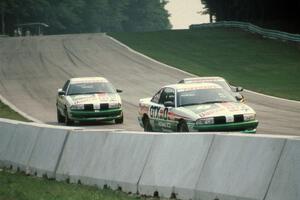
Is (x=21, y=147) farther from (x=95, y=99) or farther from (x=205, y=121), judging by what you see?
(x=95, y=99)

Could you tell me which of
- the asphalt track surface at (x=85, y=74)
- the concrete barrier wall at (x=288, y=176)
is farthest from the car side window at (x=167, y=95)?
the concrete barrier wall at (x=288, y=176)

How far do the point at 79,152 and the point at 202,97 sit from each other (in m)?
6.14

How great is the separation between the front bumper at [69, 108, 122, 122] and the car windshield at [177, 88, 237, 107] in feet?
22.1

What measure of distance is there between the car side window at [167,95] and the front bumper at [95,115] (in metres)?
5.73

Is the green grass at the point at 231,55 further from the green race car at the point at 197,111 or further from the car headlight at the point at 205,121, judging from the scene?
the car headlight at the point at 205,121

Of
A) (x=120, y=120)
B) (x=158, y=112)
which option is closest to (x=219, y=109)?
(x=158, y=112)

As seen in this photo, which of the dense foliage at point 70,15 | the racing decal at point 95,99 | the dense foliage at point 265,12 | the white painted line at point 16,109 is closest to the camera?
the racing decal at point 95,99

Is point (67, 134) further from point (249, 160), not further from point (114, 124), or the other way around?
point (114, 124)

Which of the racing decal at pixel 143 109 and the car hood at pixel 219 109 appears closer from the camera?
the car hood at pixel 219 109

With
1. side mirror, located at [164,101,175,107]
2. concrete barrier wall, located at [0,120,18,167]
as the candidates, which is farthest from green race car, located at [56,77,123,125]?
concrete barrier wall, located at [0,120,18,167]

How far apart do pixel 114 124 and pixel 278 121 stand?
17.5 ft

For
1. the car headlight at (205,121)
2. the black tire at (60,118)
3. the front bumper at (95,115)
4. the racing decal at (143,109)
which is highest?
the car headlight at (205,121)

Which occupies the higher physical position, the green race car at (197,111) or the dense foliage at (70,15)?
the green race car at (197,111)

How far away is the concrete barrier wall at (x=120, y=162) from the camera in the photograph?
35.1ft
